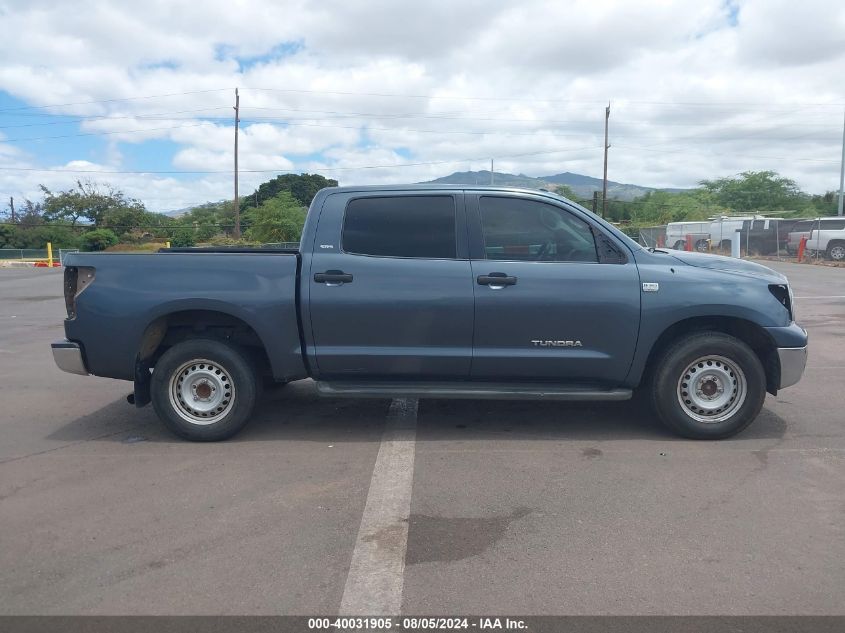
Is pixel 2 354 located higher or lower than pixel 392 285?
lower

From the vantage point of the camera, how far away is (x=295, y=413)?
20.9ft

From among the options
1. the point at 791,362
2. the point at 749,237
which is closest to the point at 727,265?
the point at 791,362

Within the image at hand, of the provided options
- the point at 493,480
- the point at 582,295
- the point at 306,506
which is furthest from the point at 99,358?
the point at 582,295

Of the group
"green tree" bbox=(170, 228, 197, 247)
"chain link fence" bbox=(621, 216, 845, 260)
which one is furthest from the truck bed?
"green tree" bbox=(170, 228, 197, 247)

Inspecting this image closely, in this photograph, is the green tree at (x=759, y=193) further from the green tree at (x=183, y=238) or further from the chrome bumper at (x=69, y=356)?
the chrome bumper at (x=69, y=356)

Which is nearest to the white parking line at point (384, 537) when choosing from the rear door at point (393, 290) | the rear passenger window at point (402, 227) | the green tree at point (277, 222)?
the rear door at point (393, 290)

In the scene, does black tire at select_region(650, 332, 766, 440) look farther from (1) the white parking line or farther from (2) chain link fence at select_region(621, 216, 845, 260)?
(2) chain link fence at select_region(621, 216, 845, 260)

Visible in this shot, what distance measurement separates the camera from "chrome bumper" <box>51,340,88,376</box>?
5.49 meters

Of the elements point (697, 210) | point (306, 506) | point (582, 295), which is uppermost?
point (697, 210)

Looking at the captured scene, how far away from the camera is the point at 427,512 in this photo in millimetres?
4156

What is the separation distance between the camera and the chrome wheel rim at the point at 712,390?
211 inches

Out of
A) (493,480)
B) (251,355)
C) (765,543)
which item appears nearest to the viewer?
(765,543)

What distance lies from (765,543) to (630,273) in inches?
86.4

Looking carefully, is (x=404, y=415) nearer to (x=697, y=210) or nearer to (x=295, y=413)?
(x=295, y=413)
